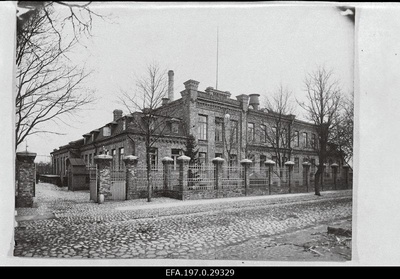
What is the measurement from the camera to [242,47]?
4434mm

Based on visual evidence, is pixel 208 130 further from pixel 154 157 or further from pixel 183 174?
pixel 154 157

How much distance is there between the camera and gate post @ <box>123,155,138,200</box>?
890cm

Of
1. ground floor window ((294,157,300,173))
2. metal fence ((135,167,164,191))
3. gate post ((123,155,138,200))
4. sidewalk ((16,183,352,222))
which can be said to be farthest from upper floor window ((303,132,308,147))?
gate post ((123,155,138,200))

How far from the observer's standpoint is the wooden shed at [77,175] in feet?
36.7

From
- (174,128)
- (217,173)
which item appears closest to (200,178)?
(217,173)

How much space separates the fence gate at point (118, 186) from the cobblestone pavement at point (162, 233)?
2392 mm

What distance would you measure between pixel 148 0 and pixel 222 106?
767cm

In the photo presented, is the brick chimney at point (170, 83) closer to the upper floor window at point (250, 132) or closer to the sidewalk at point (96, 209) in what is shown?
the sidewalk at point (96, 209)

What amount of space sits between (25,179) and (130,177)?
13.7 feet

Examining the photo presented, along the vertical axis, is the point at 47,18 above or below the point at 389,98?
above

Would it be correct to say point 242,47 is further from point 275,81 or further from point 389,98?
point 389,98

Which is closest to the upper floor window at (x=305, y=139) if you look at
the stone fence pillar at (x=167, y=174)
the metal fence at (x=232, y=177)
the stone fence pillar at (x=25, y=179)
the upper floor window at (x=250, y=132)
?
the upper floor window at (x=250, y=132)

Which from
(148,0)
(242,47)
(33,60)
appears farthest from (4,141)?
(242,47)

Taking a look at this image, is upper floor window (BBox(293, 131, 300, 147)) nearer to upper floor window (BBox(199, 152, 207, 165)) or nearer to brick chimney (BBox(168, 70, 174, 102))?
upper floor window (BBox(199, 152, 207, 165))
